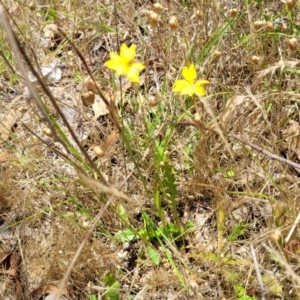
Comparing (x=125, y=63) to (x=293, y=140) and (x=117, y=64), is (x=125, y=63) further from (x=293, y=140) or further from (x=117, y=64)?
(x=293, y=140)

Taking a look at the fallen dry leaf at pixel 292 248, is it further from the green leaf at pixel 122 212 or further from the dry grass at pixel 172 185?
the green leaf at pixel 122 212

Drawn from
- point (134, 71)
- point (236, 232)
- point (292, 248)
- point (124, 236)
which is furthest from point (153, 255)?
point (134, 71)

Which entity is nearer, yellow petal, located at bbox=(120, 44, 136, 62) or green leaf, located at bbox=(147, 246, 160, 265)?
yellow petal, located at bbox=(120, 44, 136, 62)

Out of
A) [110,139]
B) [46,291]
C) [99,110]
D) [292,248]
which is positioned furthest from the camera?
[99,110]

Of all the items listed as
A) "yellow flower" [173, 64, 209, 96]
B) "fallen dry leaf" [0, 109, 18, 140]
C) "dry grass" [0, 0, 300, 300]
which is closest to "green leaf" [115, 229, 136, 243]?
"dry grass" [0, 0, 300, 300]

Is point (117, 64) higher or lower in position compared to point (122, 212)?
higher

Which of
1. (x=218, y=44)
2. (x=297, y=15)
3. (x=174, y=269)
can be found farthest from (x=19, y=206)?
(x=297, y=15)

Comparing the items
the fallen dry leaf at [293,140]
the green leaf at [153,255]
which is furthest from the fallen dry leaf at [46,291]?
the fallen dry leaf at [293,140]

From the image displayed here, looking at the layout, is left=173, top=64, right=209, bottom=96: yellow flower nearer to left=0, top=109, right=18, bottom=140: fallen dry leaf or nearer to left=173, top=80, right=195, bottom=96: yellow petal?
left=173, top=80, right=195, bottom=96: yellow petal
